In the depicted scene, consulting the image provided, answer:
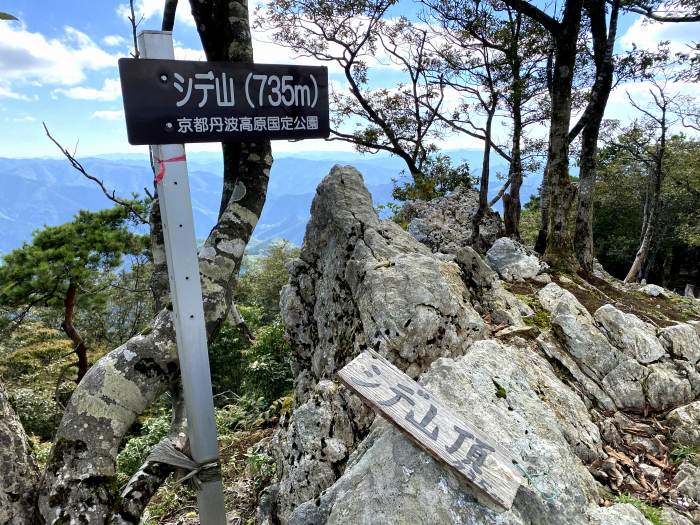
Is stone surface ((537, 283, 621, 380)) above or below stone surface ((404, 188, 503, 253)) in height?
below

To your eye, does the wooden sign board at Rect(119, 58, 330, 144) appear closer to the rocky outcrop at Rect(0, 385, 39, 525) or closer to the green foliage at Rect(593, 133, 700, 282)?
the rocky outcrop at Rect(0, 385, 39, 525)

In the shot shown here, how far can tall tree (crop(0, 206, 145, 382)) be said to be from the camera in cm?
1602

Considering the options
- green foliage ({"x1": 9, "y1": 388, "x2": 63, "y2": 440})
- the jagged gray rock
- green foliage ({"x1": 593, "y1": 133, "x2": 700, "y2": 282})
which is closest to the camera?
the jagged gray rock

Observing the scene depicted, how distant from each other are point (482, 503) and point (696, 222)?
3122 cm

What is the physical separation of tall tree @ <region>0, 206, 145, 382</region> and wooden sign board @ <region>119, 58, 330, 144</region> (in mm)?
14658

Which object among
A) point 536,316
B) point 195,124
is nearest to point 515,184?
point 536,316

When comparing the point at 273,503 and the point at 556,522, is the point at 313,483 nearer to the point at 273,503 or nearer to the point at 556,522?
the point at 273,503

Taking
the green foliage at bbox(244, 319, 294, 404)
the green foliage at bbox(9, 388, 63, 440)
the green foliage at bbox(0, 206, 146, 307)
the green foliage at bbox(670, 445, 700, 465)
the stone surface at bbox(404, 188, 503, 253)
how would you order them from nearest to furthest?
the green foliage at bbox(670, 445, 700, 465)
the stone surface at bbox(404, 188, 503, 253)
the green foliage at bbox(244, 319, 294, 404)
the green foliage at bbox(9, 388, 63, 440)
the green foliage at bbox(0, 206, 146, 307)

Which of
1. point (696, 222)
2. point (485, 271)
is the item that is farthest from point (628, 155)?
point (485, 271)

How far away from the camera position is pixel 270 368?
1009cm

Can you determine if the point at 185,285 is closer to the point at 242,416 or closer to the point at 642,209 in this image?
the point at 242,416

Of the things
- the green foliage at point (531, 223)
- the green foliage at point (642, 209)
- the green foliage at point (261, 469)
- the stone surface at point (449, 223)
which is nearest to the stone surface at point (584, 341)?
the green foliage at point (261, 469)

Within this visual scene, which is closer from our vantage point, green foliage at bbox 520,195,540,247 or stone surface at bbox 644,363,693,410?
stone surface at bbox 644,363,693,410

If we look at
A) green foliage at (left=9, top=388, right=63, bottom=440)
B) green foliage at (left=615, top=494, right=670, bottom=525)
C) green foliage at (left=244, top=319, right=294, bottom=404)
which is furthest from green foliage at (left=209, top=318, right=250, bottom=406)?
green foliage at (left=615, top=494, right=670, bottom=525)
